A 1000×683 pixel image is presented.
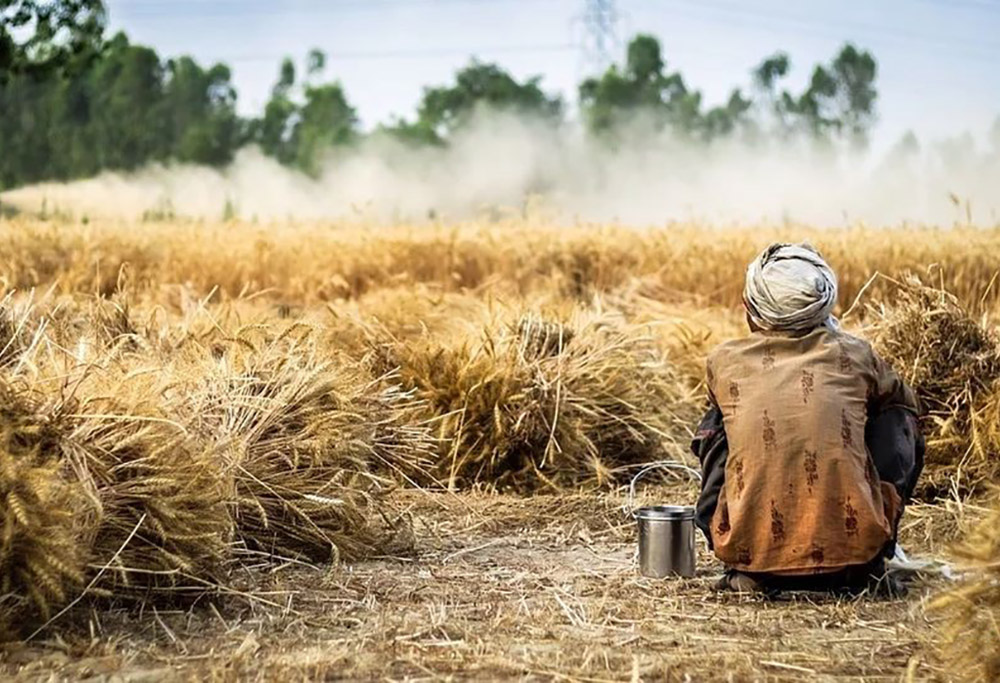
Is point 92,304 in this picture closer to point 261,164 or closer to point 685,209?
point 685,209

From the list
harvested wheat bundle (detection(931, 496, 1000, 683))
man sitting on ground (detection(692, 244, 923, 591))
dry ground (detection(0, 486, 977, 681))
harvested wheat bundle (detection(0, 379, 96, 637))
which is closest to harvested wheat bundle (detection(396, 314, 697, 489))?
dry ground (detection(0, 486, 977, 681))

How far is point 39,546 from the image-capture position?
395 centimetres

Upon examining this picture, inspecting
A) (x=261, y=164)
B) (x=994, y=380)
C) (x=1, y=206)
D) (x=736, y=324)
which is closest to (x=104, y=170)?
(x=261, y=164)

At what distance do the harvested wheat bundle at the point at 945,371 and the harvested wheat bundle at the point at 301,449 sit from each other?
242cm

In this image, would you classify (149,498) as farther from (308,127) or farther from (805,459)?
(308,127)

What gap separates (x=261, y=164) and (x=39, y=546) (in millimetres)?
48417

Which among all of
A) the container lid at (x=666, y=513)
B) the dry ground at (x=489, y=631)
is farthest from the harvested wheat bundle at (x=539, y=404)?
the container lid at (x=666, y=513)

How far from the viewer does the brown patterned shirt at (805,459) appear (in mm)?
4719

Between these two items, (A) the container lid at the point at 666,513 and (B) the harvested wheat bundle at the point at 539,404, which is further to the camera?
(B) the harvested wheat bundle at the point at 539,404

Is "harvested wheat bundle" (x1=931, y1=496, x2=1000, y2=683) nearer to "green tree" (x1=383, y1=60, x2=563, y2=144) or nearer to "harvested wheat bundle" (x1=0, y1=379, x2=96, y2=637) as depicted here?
"harvested wheat bundle" (x1=0, y1=379, x2=96, y2=637)

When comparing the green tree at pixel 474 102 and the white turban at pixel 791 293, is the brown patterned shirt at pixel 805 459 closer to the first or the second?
the white turban at pixel 791 293

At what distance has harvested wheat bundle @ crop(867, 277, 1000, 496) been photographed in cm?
676

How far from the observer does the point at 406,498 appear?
266 inches

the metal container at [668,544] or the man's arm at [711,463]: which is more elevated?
the man's arm at [711,463]
